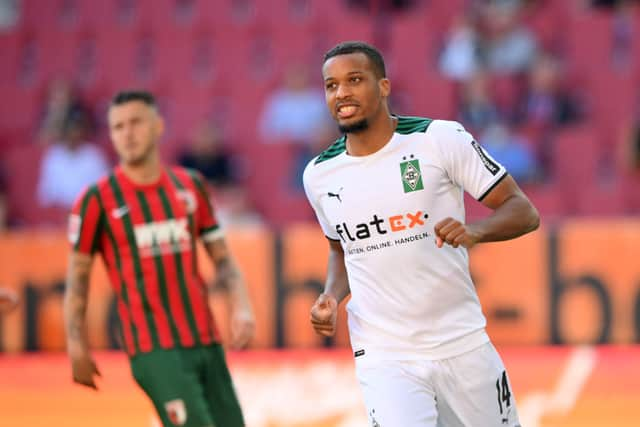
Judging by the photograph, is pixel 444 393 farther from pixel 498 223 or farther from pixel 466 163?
pixel 466 163

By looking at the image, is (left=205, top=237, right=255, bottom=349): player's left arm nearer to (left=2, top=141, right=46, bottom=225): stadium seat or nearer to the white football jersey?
the white football jersey

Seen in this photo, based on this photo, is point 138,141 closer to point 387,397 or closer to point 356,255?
point 356,255

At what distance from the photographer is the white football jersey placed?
4.70 metres

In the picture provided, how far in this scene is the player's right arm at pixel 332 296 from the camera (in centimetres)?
459

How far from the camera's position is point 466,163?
4.65 meters

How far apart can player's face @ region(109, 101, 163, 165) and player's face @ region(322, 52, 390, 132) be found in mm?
1393

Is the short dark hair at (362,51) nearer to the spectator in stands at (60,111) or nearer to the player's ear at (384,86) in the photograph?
the player's ear at (384,86)

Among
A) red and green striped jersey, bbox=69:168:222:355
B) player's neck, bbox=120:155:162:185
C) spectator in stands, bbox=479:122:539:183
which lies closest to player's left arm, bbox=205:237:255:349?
red and green striped jersey, bbox=69:168:222:355

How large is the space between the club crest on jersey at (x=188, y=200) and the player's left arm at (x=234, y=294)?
21 cm

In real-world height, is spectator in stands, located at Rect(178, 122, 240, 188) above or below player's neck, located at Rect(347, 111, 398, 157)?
below

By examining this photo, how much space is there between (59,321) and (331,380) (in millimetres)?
3274

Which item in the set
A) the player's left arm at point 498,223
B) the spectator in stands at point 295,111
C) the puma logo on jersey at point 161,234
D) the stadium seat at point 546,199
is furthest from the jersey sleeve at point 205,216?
the spectator in stands at point 295,111

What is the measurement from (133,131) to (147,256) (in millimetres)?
618

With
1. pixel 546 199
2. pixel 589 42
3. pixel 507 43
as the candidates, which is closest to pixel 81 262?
pixel 546 199
